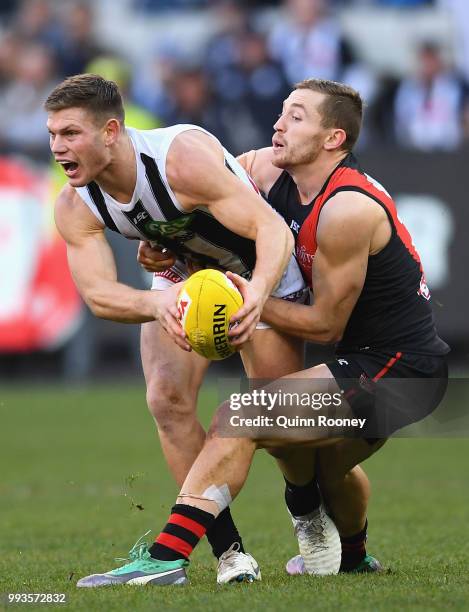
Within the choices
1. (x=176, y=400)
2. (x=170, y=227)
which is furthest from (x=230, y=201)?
(x=176, y=400)

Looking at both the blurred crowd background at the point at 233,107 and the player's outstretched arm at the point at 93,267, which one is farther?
the blurred crowd background at the point at 233,107

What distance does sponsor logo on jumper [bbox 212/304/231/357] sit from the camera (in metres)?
5.14

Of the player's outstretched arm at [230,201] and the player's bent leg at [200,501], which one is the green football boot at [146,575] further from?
the player's outstretched arm at [230,201]

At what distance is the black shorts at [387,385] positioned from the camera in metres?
5.62

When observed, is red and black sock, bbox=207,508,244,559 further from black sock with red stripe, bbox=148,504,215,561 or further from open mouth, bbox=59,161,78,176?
open mouth, bbox=59,161,78,176

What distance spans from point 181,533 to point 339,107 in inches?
83.3

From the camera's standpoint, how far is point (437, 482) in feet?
30.3

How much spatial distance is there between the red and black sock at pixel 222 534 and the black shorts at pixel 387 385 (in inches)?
28.9

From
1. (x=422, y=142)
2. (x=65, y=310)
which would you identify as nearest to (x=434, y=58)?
(x=422, y=142)

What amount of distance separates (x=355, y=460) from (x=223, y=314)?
3.49 feet

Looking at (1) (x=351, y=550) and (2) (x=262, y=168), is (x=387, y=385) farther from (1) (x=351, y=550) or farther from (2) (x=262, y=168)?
(2) (x=262, y=168)

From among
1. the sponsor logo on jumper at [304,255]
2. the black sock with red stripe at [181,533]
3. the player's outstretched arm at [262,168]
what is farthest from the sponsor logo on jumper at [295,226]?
the black sock with red stripe at [181,533]

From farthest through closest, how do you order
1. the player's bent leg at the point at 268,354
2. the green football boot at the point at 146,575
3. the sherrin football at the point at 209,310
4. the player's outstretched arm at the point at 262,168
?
the player's outstretched arm at the point at 262,168
the player's bent leg at the point at 268,354
the green football boot at the point at 146,575
the sherrin football at the point at 209,310

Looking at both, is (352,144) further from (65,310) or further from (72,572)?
(65,310)
